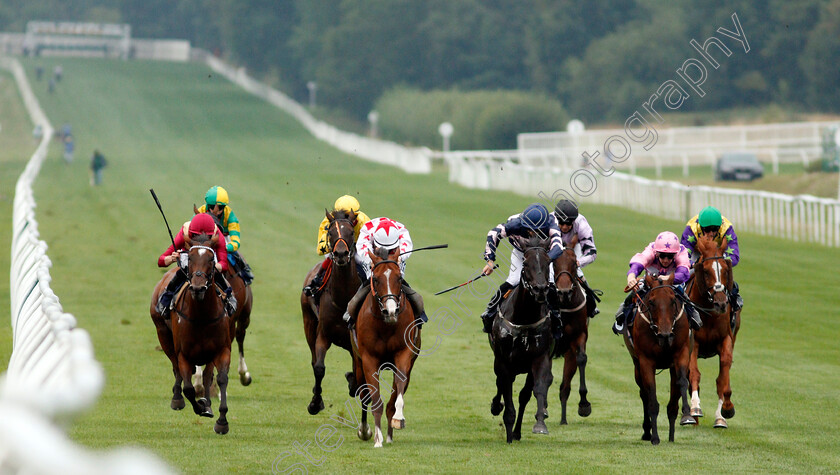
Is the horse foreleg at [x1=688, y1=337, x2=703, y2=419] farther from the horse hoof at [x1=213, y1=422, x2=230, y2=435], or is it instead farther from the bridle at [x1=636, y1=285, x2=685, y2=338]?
the horse hoof at [x1=213, y1=422, x2=230, y2=435]

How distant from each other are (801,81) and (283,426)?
223 feet

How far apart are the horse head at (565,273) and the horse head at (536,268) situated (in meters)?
0.40

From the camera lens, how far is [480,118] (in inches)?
2456

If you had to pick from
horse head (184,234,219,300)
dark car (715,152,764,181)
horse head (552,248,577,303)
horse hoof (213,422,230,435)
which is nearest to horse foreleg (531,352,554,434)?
horse head (552,248,577,303)

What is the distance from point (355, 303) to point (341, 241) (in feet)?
1.97

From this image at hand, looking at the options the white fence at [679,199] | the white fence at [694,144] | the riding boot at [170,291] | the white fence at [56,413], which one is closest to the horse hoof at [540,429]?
the riding boot at [170,291]

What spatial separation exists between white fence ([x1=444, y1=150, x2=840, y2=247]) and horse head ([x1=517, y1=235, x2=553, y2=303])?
31.3 feet

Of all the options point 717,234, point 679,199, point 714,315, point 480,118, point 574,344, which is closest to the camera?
point 714,315

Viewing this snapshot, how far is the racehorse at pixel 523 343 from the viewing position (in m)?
9.41

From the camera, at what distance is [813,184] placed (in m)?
33.9

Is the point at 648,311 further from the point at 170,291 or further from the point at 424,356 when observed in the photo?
the point at 424,356

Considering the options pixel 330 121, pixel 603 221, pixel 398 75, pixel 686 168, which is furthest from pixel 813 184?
pixel 398 75

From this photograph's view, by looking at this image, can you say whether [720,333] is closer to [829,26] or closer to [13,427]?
[13,427]

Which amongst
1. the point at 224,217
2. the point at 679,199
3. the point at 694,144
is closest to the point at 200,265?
A: the point at 224,217
